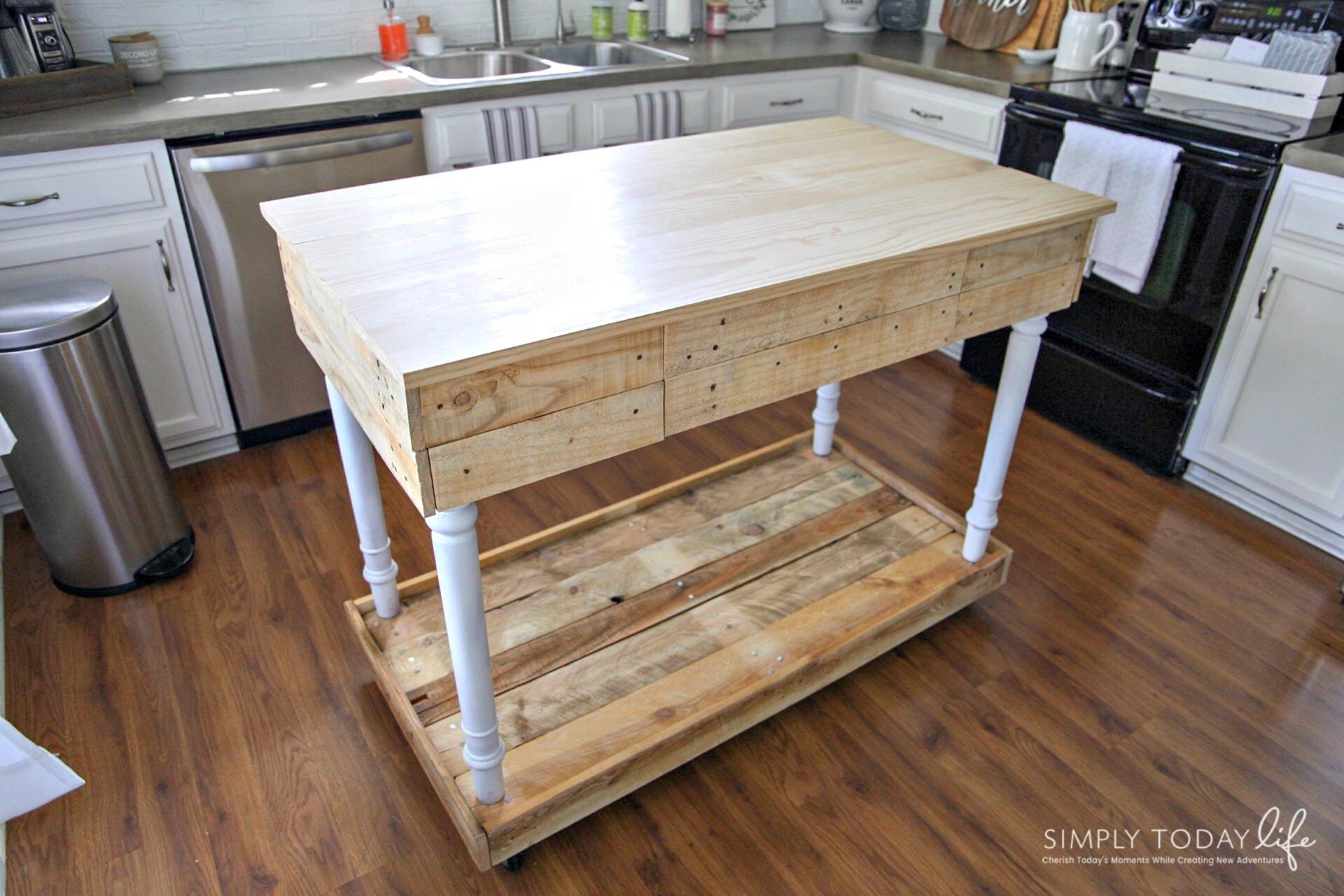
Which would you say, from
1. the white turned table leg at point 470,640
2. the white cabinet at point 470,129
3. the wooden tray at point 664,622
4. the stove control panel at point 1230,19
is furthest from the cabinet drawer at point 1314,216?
the white turned table leg at point 470,640

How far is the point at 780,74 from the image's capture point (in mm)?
2996

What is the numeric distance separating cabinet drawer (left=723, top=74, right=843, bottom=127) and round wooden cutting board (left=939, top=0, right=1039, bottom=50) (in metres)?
0.49

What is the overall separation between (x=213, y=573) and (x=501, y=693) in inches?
35.9

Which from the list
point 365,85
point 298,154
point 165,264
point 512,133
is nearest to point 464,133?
point 512,133

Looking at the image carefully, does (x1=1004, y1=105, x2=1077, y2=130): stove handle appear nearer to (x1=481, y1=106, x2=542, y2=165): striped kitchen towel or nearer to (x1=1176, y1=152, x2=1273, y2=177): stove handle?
(x1=1176, y1=152, x2=1273, y2=177): stove handle

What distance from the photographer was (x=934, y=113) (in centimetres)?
292

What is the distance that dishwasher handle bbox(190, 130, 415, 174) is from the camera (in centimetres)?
220

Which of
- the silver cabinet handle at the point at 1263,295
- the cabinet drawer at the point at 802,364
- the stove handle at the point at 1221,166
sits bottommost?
the silver cabinet handle at the point at 1263,295

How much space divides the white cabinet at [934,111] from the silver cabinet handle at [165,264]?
2190 millimetres

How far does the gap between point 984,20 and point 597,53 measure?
52.5 inches

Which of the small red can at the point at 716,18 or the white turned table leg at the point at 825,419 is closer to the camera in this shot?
the white turned table leg at the point at 825,419

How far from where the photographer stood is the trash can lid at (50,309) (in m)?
1.81

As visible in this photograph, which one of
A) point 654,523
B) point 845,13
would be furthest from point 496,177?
point 845,13

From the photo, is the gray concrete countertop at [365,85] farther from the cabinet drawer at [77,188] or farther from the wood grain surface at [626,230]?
the wood grain surface at [626,230]
